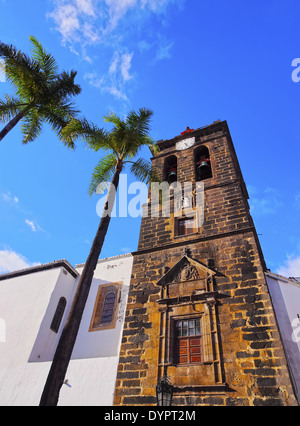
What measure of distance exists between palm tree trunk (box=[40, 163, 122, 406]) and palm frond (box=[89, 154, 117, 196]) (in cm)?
144

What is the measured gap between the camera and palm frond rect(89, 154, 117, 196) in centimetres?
1018

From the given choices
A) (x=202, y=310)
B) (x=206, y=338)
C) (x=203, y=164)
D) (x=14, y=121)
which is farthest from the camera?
(x=203, y=164)

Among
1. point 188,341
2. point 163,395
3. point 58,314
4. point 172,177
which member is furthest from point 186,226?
point 58,314

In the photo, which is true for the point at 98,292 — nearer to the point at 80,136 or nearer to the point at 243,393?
the point at 80,136

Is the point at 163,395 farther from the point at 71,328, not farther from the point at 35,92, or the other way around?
the point at 35,92

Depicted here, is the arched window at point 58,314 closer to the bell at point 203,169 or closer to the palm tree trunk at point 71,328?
the palm tree trunk at point 71,328

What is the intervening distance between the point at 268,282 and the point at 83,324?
863 cm

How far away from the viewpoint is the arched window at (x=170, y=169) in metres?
14.5

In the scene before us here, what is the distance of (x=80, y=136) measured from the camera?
33.6ft

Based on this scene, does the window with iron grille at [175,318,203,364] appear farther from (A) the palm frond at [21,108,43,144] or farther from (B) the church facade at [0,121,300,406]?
(A) the palm frond at [21,108,43,144]

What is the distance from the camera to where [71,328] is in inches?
238

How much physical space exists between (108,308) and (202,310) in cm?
629

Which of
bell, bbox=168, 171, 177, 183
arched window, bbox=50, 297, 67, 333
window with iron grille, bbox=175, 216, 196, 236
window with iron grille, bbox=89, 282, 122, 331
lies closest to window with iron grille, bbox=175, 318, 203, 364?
window with iron grille, bbox=175, 216, 196, 236

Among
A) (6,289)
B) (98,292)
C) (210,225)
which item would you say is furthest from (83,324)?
(210,225)
